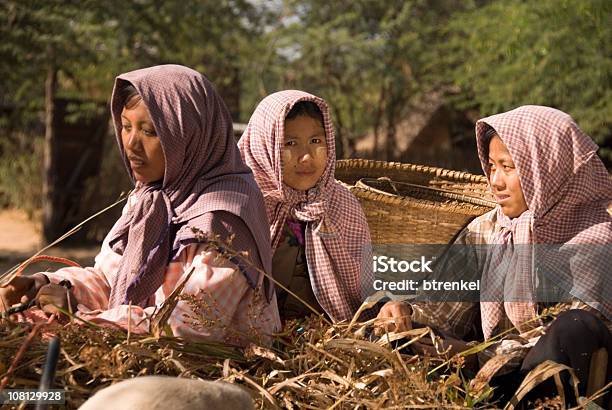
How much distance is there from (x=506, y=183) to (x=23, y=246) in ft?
38.3

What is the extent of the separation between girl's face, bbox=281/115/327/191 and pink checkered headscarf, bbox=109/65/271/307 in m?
0.53

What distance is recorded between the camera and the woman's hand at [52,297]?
2.89 metres

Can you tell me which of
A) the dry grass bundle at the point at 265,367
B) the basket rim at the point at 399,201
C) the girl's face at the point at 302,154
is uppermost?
the girl's face at the point at 302,154

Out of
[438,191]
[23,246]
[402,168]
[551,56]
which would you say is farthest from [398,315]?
[23,246]

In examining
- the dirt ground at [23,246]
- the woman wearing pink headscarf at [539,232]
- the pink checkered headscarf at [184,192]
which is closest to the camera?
the pink checkered headscarf at [184,192]

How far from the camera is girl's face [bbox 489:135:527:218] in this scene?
3518mm

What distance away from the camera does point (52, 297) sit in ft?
9.67

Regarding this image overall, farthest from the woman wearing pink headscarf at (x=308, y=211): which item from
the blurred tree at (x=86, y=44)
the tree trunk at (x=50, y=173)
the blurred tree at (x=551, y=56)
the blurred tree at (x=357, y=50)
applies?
the blurred tree at (x=357, y=50)

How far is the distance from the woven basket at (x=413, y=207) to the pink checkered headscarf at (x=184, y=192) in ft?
3.53

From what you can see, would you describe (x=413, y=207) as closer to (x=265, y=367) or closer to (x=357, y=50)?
(x=265, y=367)

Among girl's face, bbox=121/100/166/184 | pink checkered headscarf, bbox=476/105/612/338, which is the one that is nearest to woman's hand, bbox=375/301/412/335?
pink checkered headscarf, bbox=476/105/612/338

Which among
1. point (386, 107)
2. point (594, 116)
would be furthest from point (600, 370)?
point (386, 107)

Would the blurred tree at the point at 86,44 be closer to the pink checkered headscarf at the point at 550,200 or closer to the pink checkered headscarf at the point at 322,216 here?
Result: the pink checkered headscarf at the point at 322,216

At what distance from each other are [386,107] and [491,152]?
13253 mm
